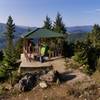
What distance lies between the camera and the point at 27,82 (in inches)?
674

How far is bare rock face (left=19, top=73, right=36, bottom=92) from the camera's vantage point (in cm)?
1675

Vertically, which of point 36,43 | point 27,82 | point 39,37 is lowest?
point 27,82

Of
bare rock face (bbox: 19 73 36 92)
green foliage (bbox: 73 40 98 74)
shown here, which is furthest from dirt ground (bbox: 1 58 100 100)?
green foliage (bbox: 73 40 98 74)

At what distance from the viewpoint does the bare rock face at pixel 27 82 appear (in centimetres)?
1675

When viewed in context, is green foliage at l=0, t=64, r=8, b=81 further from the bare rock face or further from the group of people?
the group of people

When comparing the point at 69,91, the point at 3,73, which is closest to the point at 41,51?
the point at 3,73

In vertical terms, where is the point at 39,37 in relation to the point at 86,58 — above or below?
above

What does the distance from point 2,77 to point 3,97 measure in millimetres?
3415

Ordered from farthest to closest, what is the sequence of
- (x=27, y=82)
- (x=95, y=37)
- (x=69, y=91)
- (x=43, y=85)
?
(x=95, y=37) < (x=27, y=82) < (x=43, y=85) < (x=69, y=91)

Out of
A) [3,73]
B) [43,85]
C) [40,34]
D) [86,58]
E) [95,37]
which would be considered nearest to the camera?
[43,85]

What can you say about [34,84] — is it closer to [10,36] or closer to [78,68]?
[78,68]

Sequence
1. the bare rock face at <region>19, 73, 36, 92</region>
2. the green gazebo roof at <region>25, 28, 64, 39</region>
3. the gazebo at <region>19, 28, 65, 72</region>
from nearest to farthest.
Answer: the bare rock face at <region>19, 73, 36, 92</region>
the gazebo at <region>19, 28, 65, 72</region>
the green gazebo roof at <region>25, 28, 64, 39</region>

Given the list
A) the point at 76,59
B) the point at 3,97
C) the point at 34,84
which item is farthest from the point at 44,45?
the point at 3,97

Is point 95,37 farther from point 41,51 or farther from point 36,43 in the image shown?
point 41,51
